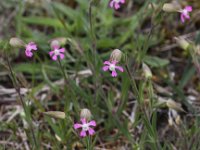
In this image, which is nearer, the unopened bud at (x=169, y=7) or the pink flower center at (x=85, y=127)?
the pink flower center at (x=85, y=127)

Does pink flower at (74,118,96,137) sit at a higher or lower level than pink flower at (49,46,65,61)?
lower

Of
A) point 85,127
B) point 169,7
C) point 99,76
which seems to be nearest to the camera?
point 85,127

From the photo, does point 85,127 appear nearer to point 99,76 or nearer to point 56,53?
point 56,53

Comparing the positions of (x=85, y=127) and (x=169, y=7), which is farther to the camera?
(x=169, y=7)

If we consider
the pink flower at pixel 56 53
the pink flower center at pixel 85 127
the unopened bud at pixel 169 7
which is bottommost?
the pink flower center at pixel 85 127

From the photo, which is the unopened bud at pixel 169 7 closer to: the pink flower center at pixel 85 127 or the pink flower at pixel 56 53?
the pink flower at pixel 56 53

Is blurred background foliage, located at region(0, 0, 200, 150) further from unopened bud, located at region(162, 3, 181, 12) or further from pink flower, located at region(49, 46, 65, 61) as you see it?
pink flower, located at region(49, 46, 65, 61)

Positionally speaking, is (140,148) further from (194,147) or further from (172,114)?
(172,114)

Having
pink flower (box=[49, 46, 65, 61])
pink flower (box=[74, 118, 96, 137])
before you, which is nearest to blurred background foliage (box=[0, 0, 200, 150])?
pink flower (box=[49, 46, 65, 61])

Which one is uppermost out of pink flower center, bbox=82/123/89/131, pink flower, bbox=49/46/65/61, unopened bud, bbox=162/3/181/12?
unopened bud, bbox=162/3/181/12

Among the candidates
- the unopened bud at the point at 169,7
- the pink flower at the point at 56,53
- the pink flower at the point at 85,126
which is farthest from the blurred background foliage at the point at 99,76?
the pink flower at the point at 85,126

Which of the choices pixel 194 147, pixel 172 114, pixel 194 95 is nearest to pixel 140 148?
pixel 194 147

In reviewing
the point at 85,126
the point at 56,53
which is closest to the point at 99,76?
the point at 56,53
